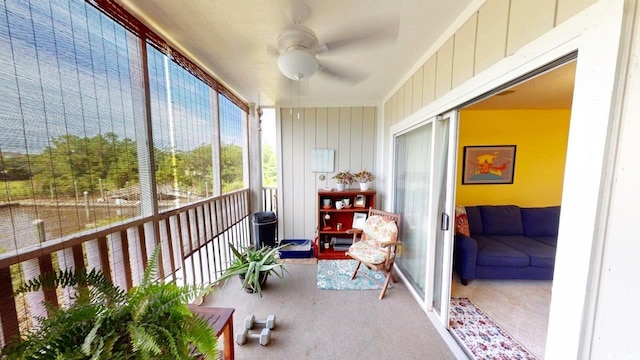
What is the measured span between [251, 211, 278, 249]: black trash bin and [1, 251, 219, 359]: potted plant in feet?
6.57

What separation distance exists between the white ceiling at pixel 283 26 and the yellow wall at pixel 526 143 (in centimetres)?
169

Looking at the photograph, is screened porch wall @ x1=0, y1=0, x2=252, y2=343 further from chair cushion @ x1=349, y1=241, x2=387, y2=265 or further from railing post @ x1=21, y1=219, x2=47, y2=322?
A: chair cushion @ x1=349, y1=241, x2=387, y2=265

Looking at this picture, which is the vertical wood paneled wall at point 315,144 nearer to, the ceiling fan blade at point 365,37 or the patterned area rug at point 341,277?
the patterned area rug at point 341,277

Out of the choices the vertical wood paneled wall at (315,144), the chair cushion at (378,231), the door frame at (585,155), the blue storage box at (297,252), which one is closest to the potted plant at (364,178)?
the vertical wood paneled wall at (315,144)

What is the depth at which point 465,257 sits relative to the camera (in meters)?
2.31

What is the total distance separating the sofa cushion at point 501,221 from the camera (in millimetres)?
2826

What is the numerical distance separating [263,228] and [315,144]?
5.08 feet

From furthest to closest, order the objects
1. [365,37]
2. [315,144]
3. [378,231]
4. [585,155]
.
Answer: [315,144] → [378,231] → [365,37] → [585,155]

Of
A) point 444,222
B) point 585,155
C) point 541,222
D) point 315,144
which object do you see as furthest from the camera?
point 315,144

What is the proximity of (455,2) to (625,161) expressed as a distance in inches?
48.1

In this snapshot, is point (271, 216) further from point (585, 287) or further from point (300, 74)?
point (585, 287)

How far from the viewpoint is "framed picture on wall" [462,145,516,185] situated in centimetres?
304

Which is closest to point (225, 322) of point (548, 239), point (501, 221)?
point (501, 221)

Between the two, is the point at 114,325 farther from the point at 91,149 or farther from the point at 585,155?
the point at 585,155
